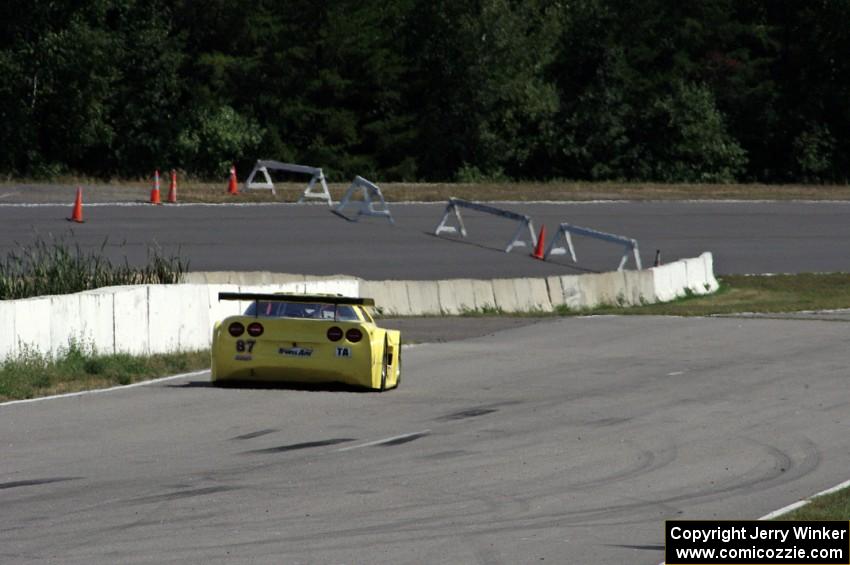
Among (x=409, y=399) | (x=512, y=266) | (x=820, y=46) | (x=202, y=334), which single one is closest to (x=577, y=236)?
(x=512, y=266)

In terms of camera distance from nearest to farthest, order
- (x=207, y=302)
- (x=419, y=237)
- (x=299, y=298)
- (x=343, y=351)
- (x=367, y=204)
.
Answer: (x=343, y=351), (x=299, y=298), (x=207, y=302), (x=419, y=237), (x=367, y=204)

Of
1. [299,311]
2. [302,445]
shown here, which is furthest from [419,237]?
[302,445]

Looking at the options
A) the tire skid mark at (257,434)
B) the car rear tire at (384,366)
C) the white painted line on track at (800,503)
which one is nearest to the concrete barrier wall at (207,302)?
the car rear tire at (384,366)

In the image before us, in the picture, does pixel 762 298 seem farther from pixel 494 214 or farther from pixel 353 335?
pixel 353 335

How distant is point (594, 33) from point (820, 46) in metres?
11.2

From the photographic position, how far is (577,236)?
136 feet

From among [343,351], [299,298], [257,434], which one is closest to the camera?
[257,434]

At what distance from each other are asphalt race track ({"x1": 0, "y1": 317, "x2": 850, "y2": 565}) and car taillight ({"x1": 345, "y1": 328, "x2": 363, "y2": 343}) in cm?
64

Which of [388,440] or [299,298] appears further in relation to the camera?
[299,298]

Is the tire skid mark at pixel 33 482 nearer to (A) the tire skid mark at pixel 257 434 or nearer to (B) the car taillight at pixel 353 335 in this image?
(A) the tire skid mark at pixel 257 434

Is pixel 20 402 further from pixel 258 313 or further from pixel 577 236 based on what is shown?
pixel 577 236

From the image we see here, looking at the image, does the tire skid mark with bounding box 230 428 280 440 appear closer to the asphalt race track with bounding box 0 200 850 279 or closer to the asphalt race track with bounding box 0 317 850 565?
the asphalt race track with bounding box 0 317 850 565

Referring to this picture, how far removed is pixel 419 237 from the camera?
38.4 metres

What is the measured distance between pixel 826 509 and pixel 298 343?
299 inches
